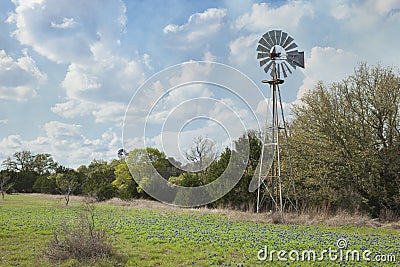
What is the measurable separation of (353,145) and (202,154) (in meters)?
9.16

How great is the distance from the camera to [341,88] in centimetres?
2141

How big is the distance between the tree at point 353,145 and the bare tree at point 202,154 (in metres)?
5.37

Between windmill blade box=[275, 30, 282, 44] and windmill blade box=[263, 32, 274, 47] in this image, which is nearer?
windmill blade box=[275, 30, 282, 44]

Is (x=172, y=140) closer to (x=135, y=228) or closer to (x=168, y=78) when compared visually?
(x=168, y=78)

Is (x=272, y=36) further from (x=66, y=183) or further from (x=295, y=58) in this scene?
(x=66, y=183)

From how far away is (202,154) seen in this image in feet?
80.0

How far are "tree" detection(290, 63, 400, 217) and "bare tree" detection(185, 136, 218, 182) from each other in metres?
5.37

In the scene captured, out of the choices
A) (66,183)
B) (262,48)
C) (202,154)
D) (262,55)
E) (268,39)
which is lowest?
(66,183)

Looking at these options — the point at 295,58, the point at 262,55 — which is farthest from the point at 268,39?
the point at 295,58

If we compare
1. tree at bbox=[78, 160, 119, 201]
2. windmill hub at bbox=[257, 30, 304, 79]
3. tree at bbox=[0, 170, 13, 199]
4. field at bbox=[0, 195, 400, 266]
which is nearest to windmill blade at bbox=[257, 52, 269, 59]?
windmill hub at bbox=[257, 30, 304, 79]

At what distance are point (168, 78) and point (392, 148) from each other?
488 inches

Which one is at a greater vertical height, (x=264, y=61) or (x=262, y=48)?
(x=262, y=48)

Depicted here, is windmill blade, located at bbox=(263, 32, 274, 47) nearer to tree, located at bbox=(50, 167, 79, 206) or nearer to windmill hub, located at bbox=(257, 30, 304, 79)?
windmill hub, located at bbox=(257, 30, 304, 79)

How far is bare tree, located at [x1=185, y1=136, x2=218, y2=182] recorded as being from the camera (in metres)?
22.2
